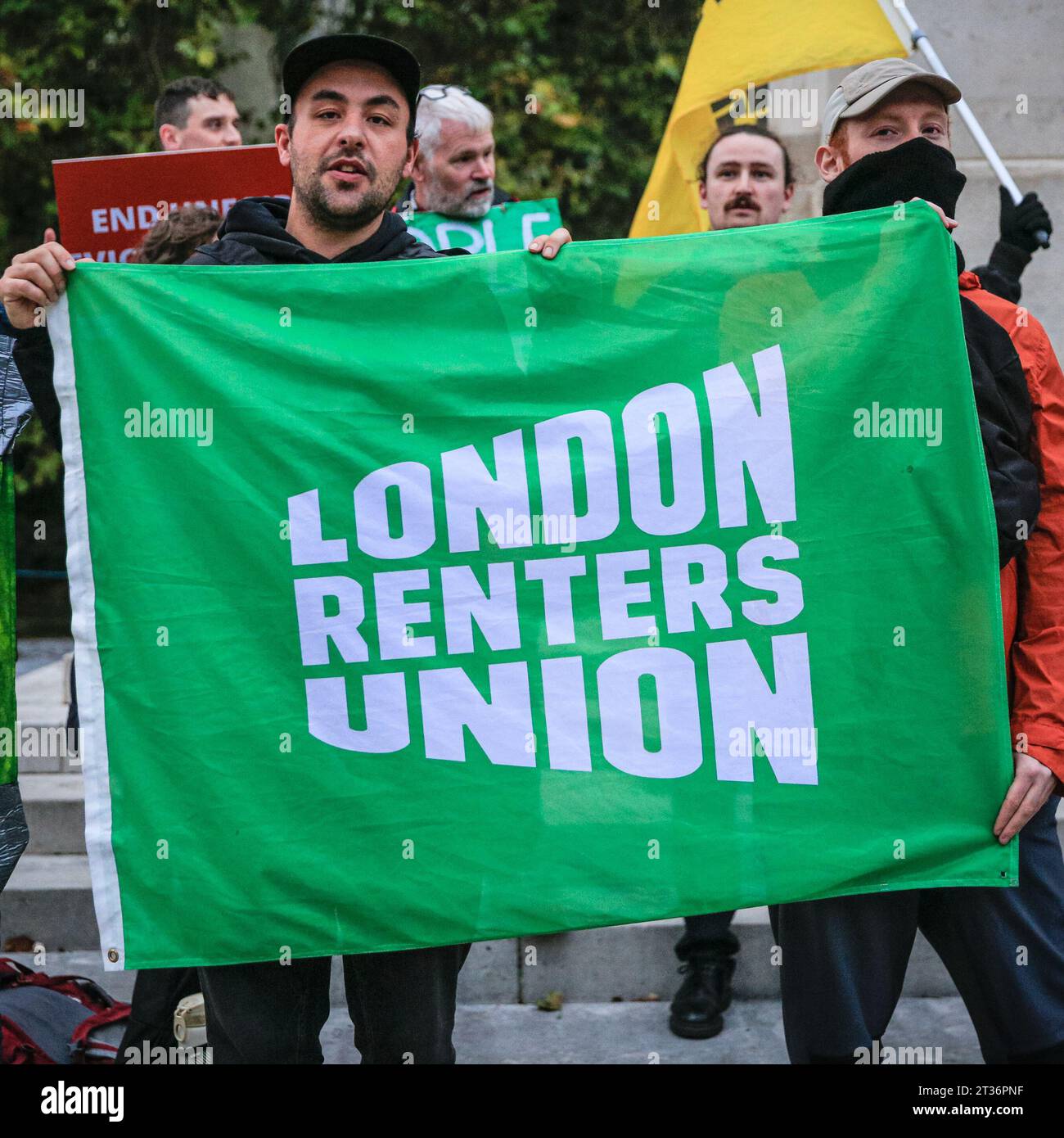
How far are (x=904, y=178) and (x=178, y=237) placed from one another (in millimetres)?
1873

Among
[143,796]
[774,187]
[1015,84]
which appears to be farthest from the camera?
[1015,84]

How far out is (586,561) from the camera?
9.00ft

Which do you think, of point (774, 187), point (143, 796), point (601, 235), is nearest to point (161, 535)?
point (143, 796)

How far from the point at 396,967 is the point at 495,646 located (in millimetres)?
637

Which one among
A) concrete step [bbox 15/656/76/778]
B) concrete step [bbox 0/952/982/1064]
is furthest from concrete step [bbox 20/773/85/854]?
concrete step [bbox 0/952/982/1064]

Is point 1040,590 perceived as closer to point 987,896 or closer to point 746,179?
point 987,896

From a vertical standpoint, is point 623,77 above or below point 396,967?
above

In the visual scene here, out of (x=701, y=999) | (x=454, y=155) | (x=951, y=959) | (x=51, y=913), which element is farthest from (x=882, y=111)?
(x=51, y=913)

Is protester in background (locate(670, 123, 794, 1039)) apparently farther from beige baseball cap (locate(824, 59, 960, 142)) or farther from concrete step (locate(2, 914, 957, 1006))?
beige baseball cap (locate(824, 59, 960, 142))

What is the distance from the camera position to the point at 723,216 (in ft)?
14.2

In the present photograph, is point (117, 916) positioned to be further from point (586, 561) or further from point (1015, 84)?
point (1015, 84)

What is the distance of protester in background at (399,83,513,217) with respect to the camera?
4.62 metres

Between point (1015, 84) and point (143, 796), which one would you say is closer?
point (143, 796)

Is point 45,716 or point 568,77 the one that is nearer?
point 45,716
